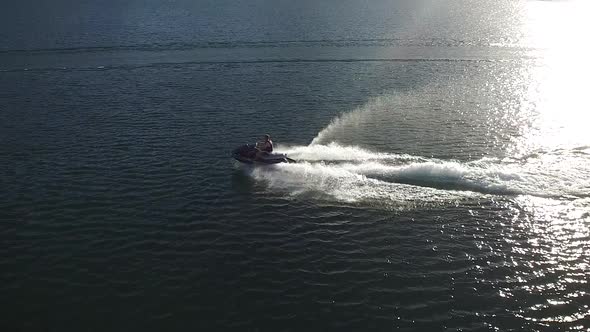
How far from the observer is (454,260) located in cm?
3092

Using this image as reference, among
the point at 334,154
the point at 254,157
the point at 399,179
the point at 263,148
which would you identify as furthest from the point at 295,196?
the point at 334,154

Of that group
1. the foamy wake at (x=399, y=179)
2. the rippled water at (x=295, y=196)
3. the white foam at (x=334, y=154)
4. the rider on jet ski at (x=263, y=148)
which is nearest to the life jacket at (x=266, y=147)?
the rider on jet ski at (x=263, y=148)

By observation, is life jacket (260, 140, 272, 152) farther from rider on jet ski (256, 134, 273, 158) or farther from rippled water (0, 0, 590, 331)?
rippled water (0, 0, 590, 331)

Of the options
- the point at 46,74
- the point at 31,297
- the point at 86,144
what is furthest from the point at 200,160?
the point at 46,74

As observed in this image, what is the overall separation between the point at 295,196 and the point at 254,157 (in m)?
6.90

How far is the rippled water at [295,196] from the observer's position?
88.2ft

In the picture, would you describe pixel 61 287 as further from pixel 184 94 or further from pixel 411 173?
pixel 184 94

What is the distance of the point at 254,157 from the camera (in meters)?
44.3

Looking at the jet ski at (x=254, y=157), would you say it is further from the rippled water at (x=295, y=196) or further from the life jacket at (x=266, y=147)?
the rippled water at (x=295, y=196)

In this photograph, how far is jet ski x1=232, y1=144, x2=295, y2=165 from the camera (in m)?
44.3

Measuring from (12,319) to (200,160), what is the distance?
23.1 metres

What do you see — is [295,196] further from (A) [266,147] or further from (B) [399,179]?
(B) [399,179]

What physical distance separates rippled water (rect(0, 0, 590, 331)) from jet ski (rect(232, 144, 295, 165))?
1.01 m

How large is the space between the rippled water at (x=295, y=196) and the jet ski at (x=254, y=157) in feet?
3.30
